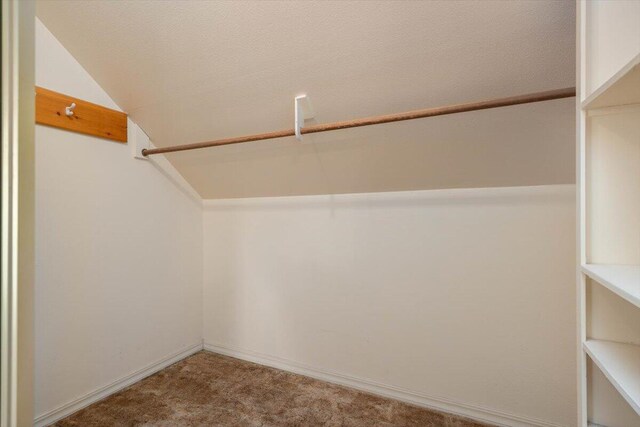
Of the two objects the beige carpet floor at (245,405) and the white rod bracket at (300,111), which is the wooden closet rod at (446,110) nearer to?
the white rod bracket at (300,111)

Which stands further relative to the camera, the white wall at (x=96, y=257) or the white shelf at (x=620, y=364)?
the white wall at (x=96, y=257)

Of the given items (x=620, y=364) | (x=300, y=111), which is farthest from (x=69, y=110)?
(x=620, y=364)

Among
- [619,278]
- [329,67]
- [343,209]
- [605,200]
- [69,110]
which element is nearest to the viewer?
[619,278]

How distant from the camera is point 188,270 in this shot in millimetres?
2611

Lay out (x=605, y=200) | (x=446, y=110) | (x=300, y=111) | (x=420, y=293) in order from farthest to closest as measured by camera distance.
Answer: (x=420, y=293) < (x=300, y=111) < (x=446, y=110) < (x=605, y=200)

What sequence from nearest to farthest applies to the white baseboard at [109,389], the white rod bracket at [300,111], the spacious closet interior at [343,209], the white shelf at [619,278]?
1. the white shelf at [619,278]
2. the spacious closet interior at [343,209]
3. the white rod bracket at [300,111]
4. the white baseboard at [109,389]

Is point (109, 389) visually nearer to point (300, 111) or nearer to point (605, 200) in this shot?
point (300, 111)

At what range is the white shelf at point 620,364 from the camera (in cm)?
70

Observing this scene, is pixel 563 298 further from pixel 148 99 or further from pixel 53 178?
pixel 53 178

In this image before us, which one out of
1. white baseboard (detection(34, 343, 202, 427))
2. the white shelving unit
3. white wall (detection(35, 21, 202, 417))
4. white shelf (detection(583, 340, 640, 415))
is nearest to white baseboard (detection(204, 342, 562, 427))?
white baseboard (detection(34, 343, 202, 427))

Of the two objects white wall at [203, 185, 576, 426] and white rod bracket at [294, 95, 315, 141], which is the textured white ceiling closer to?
white rod bracket at [294, 95, 315, 141]

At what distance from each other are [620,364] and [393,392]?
1.44m

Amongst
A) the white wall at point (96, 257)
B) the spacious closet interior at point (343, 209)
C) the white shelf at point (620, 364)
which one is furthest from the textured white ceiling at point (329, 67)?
the white shelf at point (620, 364)

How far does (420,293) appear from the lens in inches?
75.4
